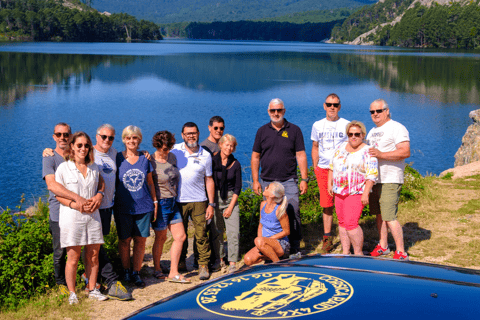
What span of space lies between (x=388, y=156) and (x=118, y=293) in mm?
3641

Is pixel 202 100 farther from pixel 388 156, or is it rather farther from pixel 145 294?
pixel 145 294

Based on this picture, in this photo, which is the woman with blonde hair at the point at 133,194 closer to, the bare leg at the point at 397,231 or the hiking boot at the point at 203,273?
the hiking boot at the point at 203,273

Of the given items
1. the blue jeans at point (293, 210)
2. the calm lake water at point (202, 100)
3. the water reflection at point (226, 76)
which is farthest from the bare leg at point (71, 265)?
the water reflection at point (226, 76)

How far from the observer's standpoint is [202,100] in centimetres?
3272

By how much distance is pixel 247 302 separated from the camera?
2449mm

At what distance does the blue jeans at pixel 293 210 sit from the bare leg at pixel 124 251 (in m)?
1.99

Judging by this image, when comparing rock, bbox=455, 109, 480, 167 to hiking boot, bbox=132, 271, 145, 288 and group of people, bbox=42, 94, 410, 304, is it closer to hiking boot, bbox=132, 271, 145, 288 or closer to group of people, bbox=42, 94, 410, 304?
group of people, bbox=42, 94, 410, 304

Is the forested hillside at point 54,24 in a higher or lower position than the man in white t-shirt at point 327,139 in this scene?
higher

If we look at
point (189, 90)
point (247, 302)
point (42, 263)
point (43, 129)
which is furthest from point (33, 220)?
point (189, 90)

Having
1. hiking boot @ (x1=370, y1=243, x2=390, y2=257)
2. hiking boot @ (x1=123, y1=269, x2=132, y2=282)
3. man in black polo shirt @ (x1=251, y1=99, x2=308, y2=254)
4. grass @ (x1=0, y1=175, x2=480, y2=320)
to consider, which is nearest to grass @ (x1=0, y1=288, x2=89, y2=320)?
grass @ (x1=0, y1=175, x2=480, y2=320)

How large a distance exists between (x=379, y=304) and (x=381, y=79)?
47838 millimetres

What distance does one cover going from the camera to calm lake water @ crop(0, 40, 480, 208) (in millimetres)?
20125

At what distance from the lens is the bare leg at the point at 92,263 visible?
5195 millimetres

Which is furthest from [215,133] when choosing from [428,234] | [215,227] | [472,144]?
[472,144]
